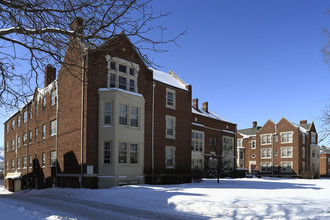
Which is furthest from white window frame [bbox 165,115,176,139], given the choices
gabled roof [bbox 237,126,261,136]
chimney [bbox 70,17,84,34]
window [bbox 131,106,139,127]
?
gabled roof [bbox 237,126,261,136]

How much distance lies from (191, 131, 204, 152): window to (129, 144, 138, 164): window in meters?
16.4

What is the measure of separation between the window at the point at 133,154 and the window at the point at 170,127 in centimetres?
492

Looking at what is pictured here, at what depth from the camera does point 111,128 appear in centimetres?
2433

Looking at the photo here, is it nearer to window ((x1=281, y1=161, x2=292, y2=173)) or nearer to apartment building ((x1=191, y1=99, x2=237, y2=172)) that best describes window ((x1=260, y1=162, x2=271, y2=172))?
window ((x1=281, y1=161, x2=292, y2=173))

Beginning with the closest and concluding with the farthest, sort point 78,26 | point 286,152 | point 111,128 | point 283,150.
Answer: point 78,26
point 111,128
point 286,152
point 283,150

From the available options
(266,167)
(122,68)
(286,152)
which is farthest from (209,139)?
(266,167)

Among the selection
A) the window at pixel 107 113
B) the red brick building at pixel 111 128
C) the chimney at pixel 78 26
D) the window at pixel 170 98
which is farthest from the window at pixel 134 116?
the chimney at pixel 78 26

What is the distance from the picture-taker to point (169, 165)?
30.3 meters

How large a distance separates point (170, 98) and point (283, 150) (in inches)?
1529

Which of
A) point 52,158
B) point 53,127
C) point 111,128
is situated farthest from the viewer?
point 53,127

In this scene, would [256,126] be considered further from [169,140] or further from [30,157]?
[30,157]

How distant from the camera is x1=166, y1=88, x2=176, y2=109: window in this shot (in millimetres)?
30891

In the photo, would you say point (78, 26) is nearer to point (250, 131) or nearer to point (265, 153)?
point (265, 153)

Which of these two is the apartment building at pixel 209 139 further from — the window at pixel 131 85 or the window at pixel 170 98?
the window at pixel 131 85
